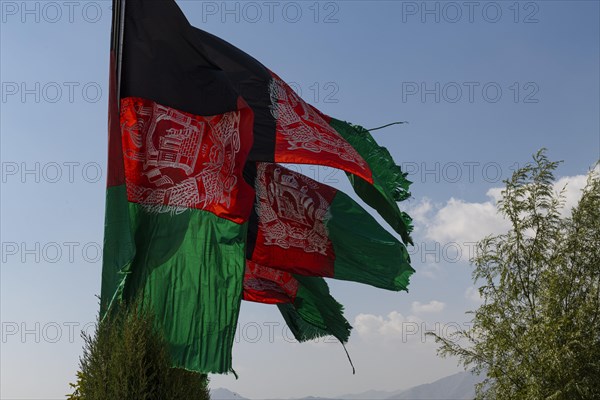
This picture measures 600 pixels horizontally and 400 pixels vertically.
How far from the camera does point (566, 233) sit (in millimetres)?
14328

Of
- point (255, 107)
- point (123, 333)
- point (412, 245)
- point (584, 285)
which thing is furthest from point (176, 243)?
point (584, 285)

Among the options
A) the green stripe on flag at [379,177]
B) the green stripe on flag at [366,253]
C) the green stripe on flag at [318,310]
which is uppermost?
the green stripe on flag at [379,177]

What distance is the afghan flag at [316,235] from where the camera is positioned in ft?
27.1

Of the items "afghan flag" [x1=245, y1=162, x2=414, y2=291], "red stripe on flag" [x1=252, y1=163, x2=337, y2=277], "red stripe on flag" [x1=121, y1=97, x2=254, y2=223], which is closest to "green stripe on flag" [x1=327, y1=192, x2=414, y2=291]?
"afghan flag" [x1=245, y1=162, x2=414, y2=291]

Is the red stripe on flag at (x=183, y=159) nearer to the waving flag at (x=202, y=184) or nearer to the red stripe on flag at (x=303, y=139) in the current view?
the waving flag at (x=202, y=184)

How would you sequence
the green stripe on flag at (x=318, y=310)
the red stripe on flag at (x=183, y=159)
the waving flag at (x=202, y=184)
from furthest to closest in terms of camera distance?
the green stripe on flag at (x=318, y=310), the red stripe on flag at (x=183, y=159), the waving flag at (x=202, y=184)

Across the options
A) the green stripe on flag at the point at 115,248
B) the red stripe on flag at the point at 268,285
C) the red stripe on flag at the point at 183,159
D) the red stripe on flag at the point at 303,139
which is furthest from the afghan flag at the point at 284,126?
the green stripe on flag at the point at 115,248

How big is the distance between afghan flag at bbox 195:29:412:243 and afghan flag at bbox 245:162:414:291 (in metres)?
0.37

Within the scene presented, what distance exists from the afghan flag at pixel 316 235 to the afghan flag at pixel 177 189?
156 cm

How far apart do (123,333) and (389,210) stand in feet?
14.9

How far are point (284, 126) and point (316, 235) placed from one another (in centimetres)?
137

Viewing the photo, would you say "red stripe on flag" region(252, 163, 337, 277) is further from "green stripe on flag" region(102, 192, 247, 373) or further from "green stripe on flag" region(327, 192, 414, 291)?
"green stripe on flag" region(102, 192, 247, 373)

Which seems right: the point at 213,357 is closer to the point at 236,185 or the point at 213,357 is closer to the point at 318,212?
the point at 236,185

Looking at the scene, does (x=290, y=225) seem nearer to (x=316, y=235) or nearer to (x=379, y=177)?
(x=316, y=235)
